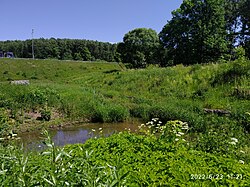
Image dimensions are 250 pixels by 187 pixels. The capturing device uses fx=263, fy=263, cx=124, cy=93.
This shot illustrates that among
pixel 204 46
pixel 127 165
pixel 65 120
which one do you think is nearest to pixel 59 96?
pixel 65 120

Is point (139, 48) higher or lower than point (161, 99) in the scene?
higher

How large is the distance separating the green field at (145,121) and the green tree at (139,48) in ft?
41.2

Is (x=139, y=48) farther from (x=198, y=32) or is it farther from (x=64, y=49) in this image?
(x=64, y=49)

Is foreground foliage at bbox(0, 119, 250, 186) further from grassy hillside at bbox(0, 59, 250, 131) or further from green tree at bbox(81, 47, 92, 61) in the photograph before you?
green tree at bbox(81, 47, 92, 61)

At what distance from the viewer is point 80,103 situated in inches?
607

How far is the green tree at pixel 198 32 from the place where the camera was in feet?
95.6

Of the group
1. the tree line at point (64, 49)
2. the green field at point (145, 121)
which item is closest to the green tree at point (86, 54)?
the tree line at point (64, 49)

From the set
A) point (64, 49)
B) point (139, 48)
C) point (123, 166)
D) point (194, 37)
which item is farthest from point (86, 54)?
point (123, 166)

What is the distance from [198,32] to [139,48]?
14.8 meters

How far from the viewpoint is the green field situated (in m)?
2.17

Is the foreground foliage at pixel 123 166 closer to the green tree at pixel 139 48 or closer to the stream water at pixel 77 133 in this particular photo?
the stream water at pixel 77 133

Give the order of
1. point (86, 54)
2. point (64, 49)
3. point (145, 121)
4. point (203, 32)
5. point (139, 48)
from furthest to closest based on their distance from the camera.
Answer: point (64, 49) → point (86, 54) → point (139, 48) → point (203, 32) → point (145, 121)

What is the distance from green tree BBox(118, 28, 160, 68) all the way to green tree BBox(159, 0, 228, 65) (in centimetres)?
884

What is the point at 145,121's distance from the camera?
13.3 metres
